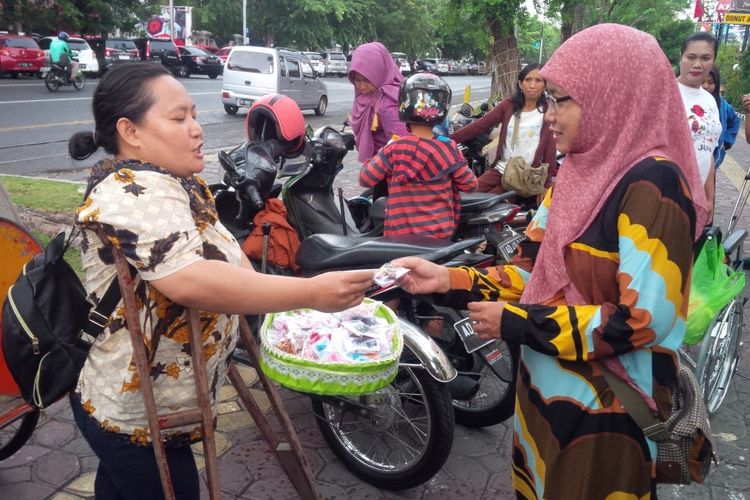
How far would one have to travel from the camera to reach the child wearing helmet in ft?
11.6

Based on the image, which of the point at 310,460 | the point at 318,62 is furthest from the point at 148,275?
the point at 318,62

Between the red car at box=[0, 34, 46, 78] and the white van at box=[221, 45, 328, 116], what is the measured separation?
28.2ft

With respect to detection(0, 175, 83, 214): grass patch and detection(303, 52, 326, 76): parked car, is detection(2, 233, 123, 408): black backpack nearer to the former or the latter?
detection(0, 175, 83, 214): grass patch

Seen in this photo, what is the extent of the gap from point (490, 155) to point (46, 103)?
14.1 meters

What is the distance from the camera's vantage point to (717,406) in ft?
11.8

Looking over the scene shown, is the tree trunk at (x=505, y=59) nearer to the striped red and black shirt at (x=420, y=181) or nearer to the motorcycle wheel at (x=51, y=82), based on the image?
the striped red and black shirt at (x=420, y=181)

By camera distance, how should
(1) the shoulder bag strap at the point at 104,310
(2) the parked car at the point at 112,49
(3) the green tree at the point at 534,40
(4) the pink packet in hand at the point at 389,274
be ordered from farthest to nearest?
(2) the parked car at the point at 112,49 < (3) the green tree at the point at 534,40 < (4) the pink packet in hand at the point at 389,274 < (1) the shoulder bag strap at the point at 104,310

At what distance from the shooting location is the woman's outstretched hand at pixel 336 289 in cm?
158

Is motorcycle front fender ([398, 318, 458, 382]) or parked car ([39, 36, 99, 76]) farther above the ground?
parked car ([39, 36, 99, 76])

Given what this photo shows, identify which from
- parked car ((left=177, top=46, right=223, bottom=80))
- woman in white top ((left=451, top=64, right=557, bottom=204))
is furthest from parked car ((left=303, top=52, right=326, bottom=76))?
woman in white top ((left=451, top=64, right=557, bottom=204))

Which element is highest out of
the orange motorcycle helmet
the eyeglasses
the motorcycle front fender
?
the eyeglasses

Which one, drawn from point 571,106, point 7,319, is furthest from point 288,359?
point 571,106

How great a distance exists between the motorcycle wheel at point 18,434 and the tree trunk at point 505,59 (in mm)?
9800

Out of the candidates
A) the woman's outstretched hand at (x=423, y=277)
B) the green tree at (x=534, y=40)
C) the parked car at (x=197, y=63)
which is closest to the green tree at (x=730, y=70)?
the green tree at (x=534, y=40)
